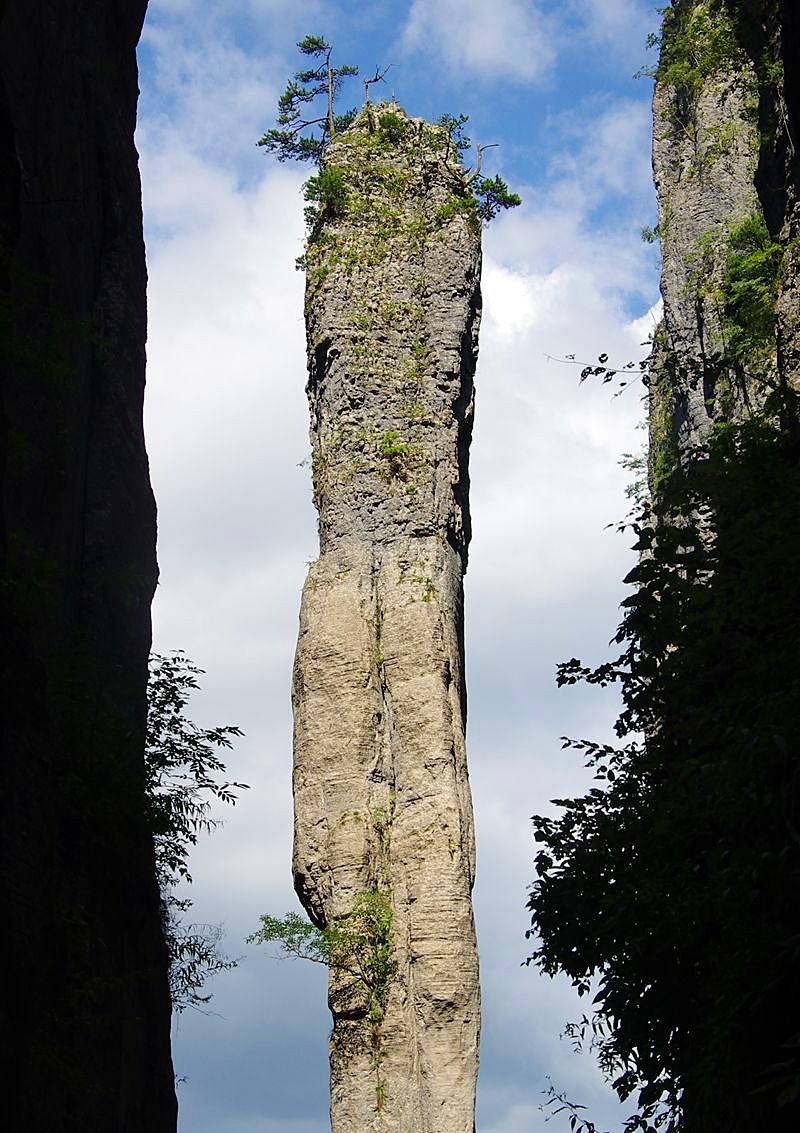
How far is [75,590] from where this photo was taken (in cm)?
1797

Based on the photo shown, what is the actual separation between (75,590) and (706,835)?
332 inches

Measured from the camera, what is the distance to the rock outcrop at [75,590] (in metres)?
11.1

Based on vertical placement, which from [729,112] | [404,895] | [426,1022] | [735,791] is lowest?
[735,791]

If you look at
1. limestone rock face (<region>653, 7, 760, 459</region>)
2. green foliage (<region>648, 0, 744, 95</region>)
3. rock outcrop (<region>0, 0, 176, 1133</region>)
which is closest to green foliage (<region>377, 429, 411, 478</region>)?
limestone rock face (<region>653, 7, 760, 459</region>)

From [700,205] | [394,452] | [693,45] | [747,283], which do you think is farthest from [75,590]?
[693,45]

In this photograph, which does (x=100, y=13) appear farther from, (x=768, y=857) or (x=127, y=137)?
(x=768, y=857)

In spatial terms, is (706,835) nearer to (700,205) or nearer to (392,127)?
(700,205)

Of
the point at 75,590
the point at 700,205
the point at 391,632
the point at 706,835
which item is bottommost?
the point at 706,835

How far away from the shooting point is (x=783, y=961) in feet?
35.1

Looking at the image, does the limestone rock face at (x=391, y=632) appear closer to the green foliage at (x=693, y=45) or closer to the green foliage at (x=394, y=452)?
the green foliage at (x=394, y=452)

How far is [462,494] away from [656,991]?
21167 millimetres

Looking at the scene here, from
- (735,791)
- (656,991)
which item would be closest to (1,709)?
(735,791)

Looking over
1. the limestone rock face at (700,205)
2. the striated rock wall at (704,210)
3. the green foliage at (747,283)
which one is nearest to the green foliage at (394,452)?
the striated rock wall at (704,210)

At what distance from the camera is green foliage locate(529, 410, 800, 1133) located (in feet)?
34.7
